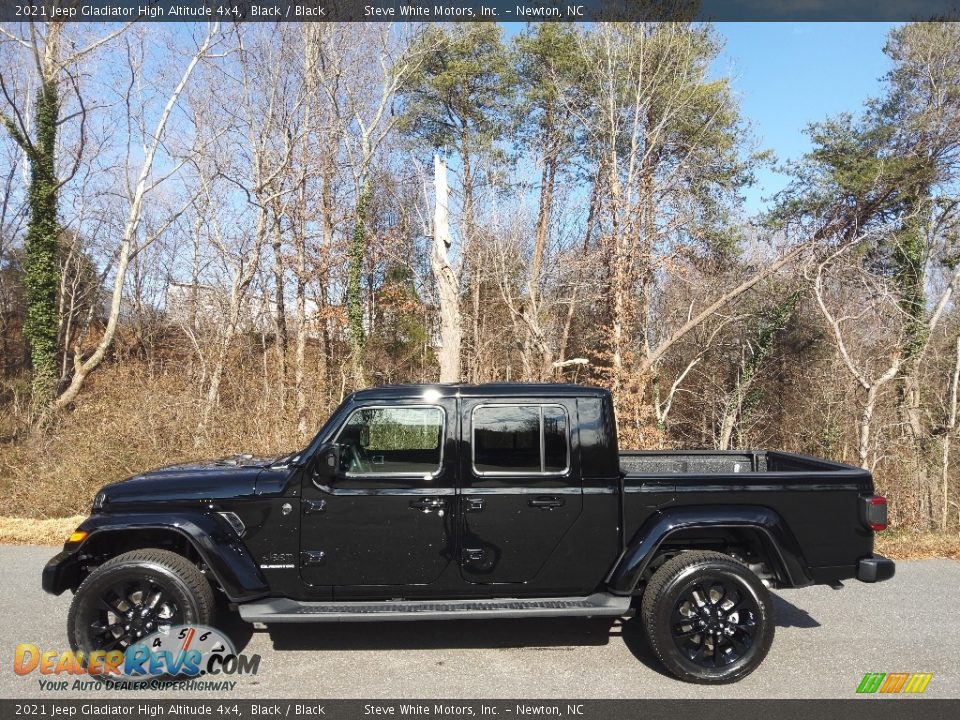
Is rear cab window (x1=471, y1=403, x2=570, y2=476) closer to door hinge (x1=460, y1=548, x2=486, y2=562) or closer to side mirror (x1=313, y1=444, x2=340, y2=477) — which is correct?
door hinge (x1=460, y1=548, x2=486, y2=562)

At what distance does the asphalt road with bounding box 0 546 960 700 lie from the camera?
4117mm

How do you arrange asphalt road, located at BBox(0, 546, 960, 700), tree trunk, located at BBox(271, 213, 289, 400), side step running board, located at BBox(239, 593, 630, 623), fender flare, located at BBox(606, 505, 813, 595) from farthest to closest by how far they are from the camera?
tree trunk, located at BBox(271, 213, 289, 400) → fender flare, located at BBox(606, 505, 813, 595) → side step running board, located at BBox(239, 593, 630, 623) → asphalt road, located at BBox(0, 546, 960, 700)

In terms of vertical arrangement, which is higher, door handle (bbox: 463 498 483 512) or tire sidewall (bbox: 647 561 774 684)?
door handle (bbox: 463 498 483 512)

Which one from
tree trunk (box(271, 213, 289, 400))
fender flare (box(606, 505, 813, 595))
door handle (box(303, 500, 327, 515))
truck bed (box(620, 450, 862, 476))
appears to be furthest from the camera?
tree trunk (box(271, 213, 289, 400))

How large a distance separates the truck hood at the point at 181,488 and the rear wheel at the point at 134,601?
358mm

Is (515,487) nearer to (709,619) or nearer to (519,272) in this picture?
(709,619)

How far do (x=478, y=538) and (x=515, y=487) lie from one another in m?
0.40

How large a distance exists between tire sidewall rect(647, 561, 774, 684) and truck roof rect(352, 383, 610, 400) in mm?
1312

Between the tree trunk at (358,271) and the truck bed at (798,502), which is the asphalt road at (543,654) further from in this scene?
the tree trunk at (358,271)

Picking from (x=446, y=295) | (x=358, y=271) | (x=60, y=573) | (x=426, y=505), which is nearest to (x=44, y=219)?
(x=358, y=271)

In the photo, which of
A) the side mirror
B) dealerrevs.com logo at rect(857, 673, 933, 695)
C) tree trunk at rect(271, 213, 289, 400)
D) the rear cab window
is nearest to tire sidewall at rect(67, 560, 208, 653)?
the side mirror

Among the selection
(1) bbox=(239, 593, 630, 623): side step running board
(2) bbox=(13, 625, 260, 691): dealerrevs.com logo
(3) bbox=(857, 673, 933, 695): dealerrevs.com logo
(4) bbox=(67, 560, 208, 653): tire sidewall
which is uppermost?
(4) bbox=(67, 560, 208, 653): tire sidewall

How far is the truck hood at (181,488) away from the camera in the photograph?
14.8 ft
